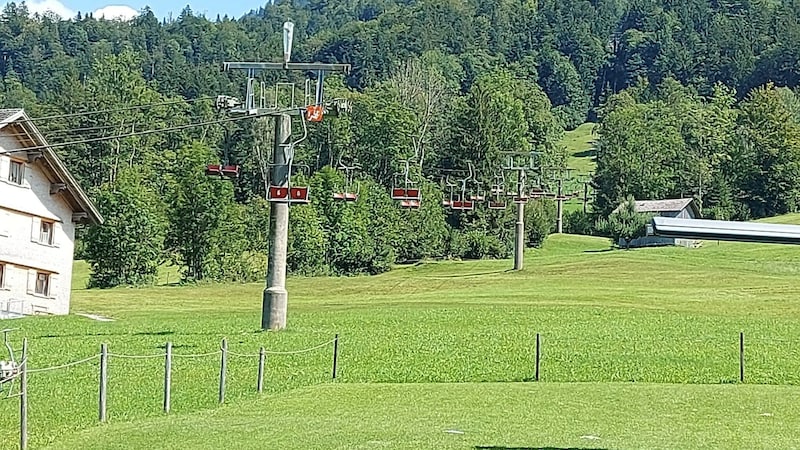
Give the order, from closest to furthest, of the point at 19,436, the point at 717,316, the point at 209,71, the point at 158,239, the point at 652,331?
the point at 19,436 < the point at 652,331 < the point at 717,316 < the point at 158,239 < the point at 209,71

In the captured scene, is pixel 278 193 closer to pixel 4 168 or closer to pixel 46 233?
pixel 4 168

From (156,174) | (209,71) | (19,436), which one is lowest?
(19,436)

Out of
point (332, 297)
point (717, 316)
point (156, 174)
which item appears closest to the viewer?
point (717, 316)

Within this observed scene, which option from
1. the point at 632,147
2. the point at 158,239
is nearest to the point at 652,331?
the point at 158,239

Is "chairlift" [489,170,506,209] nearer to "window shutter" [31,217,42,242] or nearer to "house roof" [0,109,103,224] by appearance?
"house roof" [0,109,103,224]

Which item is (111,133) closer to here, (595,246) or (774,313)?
(595,246)

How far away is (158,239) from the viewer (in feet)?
267

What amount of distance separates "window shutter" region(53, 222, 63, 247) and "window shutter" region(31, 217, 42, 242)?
82 cm

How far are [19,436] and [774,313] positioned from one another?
117ft

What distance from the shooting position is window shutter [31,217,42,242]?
49731mm

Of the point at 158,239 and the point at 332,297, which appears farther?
the point at 158,239

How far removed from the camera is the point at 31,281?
4981 cm

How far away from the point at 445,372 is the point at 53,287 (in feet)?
92.1

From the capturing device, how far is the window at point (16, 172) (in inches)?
1903
